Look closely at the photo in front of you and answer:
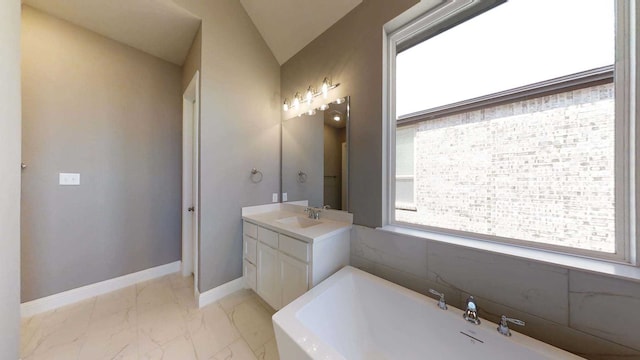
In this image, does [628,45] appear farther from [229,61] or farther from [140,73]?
[140,73]

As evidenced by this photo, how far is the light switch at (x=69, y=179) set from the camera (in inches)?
73.0

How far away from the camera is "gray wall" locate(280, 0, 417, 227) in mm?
1543

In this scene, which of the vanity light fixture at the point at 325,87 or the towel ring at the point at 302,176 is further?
the towel ring at the point at 302,176

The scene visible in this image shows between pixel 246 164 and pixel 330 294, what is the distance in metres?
1.56

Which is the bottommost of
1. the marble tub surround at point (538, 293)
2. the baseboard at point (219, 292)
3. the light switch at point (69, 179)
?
the baseboard at point (219, 292)

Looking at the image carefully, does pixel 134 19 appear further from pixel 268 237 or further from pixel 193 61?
pixel 268 237

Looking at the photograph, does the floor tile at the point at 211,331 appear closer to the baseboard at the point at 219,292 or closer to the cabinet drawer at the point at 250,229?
the baseboard at the point at 219,292

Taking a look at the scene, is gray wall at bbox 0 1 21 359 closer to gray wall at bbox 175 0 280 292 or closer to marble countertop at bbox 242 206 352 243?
gray wall at bbox 175 0 280 292

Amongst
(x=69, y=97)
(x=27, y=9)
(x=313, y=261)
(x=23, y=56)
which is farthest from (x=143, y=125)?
(x=313, y=261)

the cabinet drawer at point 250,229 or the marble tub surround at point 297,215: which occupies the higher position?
the marble tub surround at point 297,215

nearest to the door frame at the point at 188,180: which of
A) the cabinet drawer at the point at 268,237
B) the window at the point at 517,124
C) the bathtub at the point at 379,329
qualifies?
the cabinet drawer at the point at 268,237

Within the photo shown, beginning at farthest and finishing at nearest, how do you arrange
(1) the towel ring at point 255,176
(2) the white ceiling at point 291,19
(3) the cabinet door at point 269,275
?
(1) the towel ring at point 255,176 → (2) the white ceiling at point 291,19 → (3) the cabinet door at point 269,275

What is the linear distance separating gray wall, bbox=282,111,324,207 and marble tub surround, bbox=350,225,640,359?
1.04m

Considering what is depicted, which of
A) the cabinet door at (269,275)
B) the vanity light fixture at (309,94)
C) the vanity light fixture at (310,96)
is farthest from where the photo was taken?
the vanity light fixture at (309,94)
